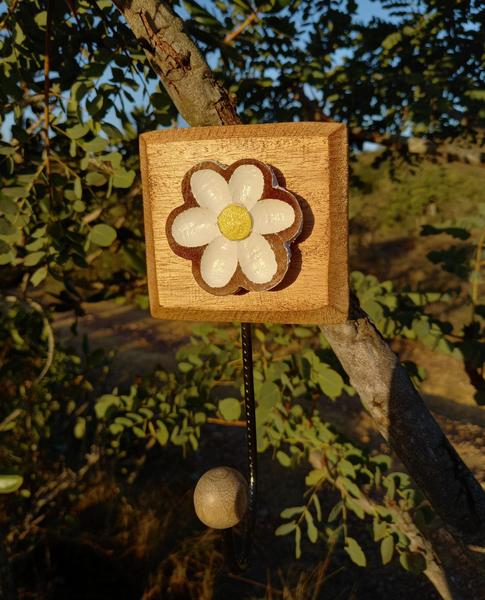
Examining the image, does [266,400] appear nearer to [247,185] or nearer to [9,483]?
[247,185]

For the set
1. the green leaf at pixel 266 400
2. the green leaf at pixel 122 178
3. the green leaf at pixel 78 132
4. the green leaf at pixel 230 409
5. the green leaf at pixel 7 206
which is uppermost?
the green leaf at pixel 78 132

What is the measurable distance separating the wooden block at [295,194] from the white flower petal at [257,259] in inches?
1.8

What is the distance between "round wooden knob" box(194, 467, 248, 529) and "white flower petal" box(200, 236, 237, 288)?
0.34 m

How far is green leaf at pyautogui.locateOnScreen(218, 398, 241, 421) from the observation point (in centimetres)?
135

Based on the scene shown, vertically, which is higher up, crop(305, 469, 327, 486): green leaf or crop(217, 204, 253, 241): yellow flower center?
crop(217, 204, 253, 241): yellow flower center

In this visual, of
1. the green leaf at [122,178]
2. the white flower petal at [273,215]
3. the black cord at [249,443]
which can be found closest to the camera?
the white flower petal at [273,215]

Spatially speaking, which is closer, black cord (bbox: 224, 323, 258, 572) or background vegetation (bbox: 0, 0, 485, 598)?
black cord (bbox: 224, 323, 258, 572)

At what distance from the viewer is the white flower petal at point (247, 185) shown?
2.52ft

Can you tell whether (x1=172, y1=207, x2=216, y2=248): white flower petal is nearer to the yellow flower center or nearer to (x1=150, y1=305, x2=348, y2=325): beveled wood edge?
the yellow flower center

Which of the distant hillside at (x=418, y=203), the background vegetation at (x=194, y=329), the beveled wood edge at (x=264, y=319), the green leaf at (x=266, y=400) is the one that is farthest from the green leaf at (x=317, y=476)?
the distant hillside at (x=418, y=203)

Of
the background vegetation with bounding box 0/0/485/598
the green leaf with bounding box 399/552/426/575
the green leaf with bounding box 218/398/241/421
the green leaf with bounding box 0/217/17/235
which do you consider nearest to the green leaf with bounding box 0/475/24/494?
the background vegetation with bounding box 0/0/485/598

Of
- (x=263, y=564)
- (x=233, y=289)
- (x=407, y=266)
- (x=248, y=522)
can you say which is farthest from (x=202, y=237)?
(x=407, y=266)

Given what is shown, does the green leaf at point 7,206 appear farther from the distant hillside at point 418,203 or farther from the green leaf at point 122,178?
the distant hillside at point 418,203

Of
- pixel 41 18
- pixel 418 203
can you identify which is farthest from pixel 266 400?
pixel 418 203
